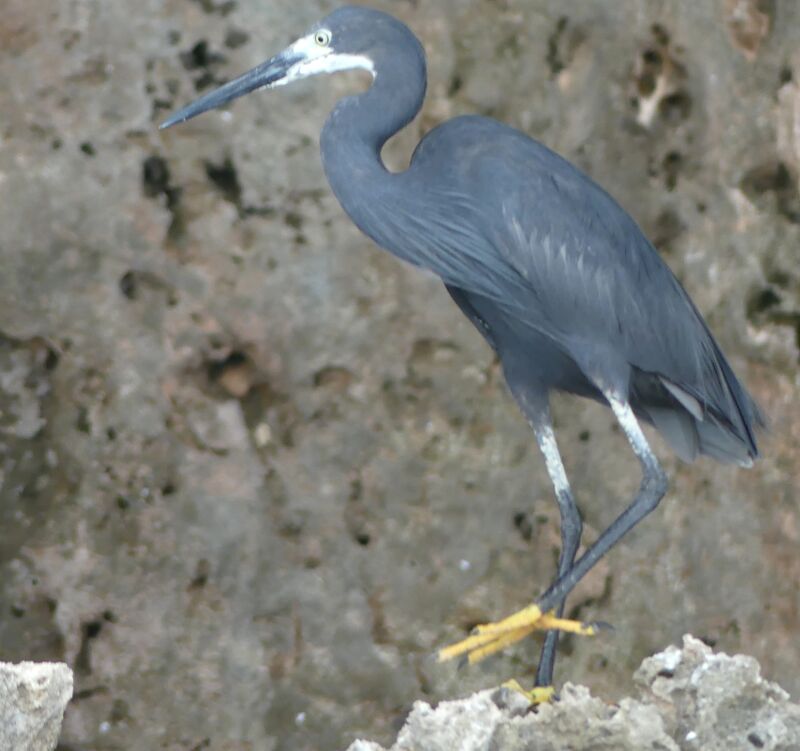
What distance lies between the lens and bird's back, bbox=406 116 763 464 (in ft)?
12.1

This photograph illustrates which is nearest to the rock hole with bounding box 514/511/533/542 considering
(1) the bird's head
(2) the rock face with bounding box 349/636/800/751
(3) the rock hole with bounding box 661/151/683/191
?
(3) the rock hole with bounding box 661/151/683/191

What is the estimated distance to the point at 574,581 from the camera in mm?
3654

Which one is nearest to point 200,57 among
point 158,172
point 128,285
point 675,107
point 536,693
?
point 158,172

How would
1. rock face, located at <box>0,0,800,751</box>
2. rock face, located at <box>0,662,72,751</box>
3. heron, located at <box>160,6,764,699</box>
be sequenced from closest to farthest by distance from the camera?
1. rock face, located at <box>0,662,72,751</box>
2. heron, located at <box>160,6,764,699</box>
3. rock face, located at <box>0,0,800,751</box>

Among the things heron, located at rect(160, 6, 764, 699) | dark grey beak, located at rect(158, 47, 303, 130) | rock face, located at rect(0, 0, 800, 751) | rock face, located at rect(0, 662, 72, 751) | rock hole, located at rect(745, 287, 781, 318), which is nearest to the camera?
rock face, located at rect(0, 662, 72, 751)

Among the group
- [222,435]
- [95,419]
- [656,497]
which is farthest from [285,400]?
[656,497]

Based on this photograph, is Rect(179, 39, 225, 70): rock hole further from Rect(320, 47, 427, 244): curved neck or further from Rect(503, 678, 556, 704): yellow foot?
Rect(503, 678, 556, 704): yellow foot

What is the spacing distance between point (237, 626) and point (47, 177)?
1.23 metres

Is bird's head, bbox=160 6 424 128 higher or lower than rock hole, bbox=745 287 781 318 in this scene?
higher

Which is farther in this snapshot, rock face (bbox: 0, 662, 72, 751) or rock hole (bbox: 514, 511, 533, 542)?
rock hole (bbox: 514, 511, 533, 542)

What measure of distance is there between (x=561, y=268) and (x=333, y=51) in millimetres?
654

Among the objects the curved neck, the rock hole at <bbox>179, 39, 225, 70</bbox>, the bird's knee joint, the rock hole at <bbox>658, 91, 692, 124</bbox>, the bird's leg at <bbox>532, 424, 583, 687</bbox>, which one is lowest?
the bird's leg at <bbox>532, 424, 583, 687</bbox>

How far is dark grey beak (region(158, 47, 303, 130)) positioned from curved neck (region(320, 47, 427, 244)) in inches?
6.7

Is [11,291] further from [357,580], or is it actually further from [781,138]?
[781,138]
